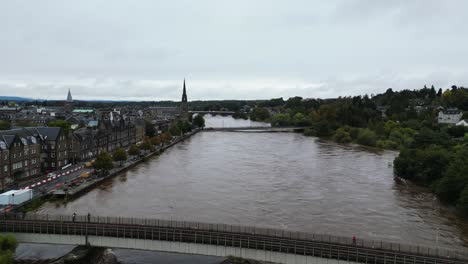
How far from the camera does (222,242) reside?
16.9m

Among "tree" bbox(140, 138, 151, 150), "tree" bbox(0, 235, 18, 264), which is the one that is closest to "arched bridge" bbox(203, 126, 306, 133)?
"tree" bbox(140, 138, 151, 150)

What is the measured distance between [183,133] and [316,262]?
69.5 meters

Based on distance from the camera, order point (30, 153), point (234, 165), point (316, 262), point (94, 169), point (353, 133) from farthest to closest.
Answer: point (353, 133) < point (234, 165) < point (94, 169) < point (30, 153) < point (316, 262)

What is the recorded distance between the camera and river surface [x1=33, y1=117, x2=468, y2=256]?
24.4 meters

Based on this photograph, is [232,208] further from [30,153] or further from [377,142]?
[377,142]

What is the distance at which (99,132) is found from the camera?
164 ft

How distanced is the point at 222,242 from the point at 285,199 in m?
14.1

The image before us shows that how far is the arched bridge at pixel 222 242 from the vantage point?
614 inches

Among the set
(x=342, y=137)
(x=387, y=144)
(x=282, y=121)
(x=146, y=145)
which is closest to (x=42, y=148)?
(x=146, y=145)

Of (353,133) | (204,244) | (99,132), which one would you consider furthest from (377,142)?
(204,244)

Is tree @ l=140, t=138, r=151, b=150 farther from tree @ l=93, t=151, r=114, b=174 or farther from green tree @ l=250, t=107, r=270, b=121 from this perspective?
green tree @ l=250, t=107, r=270, b=121

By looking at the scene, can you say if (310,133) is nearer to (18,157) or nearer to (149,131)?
(149,131)

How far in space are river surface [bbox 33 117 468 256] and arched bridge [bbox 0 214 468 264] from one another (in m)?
5.66

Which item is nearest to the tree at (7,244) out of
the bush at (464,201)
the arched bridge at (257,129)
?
the bush at (464,201)
